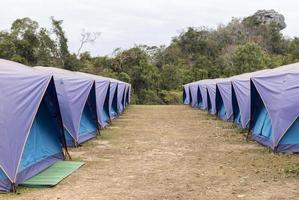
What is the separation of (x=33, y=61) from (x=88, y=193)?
33.6 meters

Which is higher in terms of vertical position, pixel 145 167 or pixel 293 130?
pixel 293 130

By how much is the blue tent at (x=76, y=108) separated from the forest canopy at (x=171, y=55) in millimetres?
22561

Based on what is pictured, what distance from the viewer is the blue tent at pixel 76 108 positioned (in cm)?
1222

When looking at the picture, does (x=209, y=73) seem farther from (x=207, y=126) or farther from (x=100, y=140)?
(x=100, y=140)

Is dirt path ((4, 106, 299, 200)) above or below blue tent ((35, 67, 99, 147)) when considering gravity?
below

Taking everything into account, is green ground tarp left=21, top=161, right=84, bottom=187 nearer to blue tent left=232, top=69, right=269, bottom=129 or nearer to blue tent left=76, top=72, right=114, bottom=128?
blue tent left=76, top=72, right=114, bottom=128

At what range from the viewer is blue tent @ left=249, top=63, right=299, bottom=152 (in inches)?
438

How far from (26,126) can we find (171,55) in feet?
163

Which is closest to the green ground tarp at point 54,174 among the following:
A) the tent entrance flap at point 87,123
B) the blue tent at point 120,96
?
the tent entrance flap at point 87,123

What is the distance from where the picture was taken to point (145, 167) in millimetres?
9578

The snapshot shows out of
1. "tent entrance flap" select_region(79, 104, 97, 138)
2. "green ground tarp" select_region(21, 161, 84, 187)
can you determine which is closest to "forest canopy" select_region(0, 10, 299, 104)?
"tent entrance flap" select_region(79, 104, 97, 138)

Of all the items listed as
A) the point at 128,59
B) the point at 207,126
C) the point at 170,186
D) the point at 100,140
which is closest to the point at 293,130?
the point at 170,186

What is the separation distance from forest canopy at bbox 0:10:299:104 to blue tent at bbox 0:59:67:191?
27.0 metres

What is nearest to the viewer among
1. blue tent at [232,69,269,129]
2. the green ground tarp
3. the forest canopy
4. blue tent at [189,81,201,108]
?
the green ground tarp
